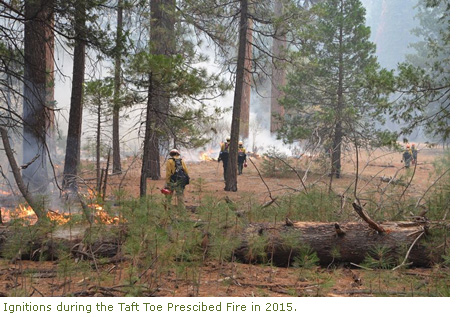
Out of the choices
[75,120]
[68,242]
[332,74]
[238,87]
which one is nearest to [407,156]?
[238,87]

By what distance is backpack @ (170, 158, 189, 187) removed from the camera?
753 cm

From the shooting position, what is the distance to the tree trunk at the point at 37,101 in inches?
289

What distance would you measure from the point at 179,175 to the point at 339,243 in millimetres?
3218

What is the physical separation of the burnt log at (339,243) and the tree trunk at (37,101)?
3.90m

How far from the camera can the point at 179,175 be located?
761cm

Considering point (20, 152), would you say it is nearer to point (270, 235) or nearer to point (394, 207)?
point (270, 235)

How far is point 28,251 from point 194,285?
1925mm

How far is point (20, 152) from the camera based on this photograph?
8055 mm

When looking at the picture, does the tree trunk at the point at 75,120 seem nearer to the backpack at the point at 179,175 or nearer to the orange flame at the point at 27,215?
the orange flame at the point at 27,215

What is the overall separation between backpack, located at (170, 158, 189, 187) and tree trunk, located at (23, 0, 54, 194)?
6.57ft

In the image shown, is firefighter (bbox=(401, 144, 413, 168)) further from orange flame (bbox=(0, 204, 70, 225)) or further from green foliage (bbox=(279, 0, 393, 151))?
orange flame (bbox=(0, 204, 70, 225))

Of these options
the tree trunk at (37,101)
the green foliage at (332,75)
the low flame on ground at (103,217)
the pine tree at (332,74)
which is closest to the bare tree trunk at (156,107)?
the tree trunk at (37,101)

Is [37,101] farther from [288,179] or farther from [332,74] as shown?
[332,74]

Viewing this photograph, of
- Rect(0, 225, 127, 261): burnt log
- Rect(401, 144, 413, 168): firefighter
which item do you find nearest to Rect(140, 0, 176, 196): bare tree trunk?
Rect(0, 225, 127, 261): burnt log
